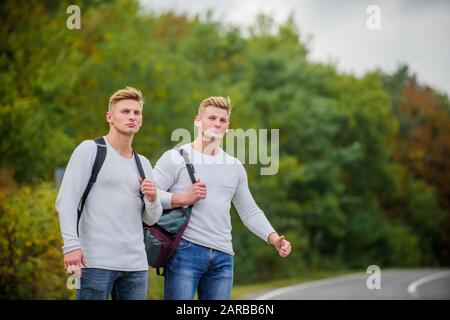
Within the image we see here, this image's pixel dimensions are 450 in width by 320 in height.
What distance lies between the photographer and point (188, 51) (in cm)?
3672

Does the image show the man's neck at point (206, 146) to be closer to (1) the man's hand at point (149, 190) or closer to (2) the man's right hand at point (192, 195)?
(2) the man's right hand at point (192, 195)

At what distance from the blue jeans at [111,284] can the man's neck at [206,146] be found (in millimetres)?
976

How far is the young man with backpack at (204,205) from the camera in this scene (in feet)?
18.7

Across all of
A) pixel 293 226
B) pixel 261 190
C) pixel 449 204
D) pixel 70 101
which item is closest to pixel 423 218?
pixel 449 204

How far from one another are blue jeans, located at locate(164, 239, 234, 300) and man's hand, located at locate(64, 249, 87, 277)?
92cm

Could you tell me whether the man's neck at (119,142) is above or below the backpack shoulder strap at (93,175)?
above

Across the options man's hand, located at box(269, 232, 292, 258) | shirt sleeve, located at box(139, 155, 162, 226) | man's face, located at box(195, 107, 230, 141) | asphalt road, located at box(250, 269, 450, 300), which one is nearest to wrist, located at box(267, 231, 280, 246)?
man's hand, located at box(269, 232, 292, 258)

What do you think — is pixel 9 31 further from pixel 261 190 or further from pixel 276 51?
pixel 276 51

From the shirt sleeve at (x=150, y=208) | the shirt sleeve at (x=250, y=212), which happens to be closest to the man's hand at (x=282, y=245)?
the shirt sleeve at (x=250, y=212)

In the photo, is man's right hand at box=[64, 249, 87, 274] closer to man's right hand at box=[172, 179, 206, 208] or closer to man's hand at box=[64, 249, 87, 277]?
man's hand at box=[64, 249, 87, 277]

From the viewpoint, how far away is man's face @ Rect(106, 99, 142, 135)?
5254 mm

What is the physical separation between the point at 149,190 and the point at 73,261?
61cm

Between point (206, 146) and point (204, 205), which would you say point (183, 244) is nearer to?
point (204, 205)
